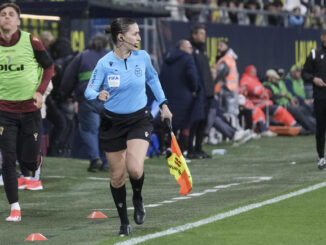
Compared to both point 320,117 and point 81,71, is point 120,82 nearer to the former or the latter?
point 320,117

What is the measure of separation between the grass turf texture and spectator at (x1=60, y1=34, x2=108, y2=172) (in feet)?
1.39

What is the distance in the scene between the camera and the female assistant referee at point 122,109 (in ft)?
30.0

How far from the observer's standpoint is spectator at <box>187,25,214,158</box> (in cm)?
1834

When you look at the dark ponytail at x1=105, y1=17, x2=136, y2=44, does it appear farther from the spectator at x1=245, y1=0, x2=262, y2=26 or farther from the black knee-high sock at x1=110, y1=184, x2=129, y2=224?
the spectator at x1=245, y1=0, x2=262, y2=26

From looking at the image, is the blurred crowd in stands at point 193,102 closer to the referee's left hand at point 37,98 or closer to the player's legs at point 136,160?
the referee's left hand at point 37,98

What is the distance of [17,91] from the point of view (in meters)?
10.8

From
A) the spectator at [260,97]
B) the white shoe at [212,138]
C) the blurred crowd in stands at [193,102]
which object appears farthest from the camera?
the spectator at [260,97]

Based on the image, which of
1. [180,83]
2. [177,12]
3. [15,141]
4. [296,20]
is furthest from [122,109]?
[296,20]

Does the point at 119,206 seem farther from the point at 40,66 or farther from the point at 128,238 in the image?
the point at 40,66

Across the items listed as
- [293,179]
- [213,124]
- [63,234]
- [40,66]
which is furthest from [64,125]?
[63,234]

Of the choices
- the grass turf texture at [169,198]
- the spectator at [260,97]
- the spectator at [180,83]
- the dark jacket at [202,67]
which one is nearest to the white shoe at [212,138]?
the grass turf texture at [169,198]

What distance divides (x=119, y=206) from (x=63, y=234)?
66cm

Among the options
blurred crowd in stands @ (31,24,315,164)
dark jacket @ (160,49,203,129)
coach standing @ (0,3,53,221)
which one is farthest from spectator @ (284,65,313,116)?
coach standing @ (0,3,53,221)

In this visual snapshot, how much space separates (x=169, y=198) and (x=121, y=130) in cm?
348
